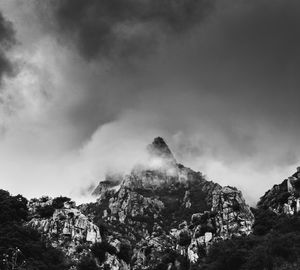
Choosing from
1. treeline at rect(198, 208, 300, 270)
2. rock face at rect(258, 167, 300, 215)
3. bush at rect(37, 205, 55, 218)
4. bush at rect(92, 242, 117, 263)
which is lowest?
treeline at rect(198, 208, 300, 270)

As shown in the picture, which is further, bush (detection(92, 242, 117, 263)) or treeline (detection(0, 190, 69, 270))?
bush (detection(92, 242, 117, 263))

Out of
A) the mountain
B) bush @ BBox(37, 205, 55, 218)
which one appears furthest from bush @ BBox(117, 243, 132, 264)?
bush @ BBox(37, 205, 55, 218)

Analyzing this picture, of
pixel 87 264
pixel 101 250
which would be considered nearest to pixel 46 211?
pixel 101 250

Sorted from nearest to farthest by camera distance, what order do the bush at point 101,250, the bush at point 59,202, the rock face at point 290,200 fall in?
the bush at point 101,250 < the rock face at point 290,200 < the bush at point 59,202

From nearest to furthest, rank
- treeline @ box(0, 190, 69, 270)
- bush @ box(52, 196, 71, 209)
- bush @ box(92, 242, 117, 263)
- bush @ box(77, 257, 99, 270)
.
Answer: treeline @ box(0, 190, 69, 270), bush @ box(77, 257, 99, 270), bush @ box(92, 242, 117, 263), bush @ box(52, 196, 71, 209)

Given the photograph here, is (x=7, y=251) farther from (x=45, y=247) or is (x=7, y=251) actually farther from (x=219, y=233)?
(x=219, y=233)

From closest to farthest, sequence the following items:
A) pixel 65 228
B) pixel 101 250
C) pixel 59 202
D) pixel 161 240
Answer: pixel 101 250 < pixel 65 228 < pixel 59 202 < pixel 161 240

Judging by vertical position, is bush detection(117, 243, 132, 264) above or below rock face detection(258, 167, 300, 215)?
below

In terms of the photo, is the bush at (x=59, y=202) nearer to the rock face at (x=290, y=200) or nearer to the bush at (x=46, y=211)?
the bush at (x=46, y=211)

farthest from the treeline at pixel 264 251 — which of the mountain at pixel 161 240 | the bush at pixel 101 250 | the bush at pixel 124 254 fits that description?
the bush at pixel 124 254

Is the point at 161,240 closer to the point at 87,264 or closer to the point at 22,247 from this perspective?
the point at 87,264

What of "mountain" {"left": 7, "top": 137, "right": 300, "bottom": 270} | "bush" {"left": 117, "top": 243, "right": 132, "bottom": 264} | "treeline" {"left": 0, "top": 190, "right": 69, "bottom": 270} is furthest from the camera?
"bush" {"left": 117, "top": 243, "right": 132, "bottom": 264}

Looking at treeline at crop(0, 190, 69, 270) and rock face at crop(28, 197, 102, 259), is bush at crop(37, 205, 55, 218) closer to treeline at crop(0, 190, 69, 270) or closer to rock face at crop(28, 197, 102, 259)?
rock face at crop(28, 197, 102, 259)

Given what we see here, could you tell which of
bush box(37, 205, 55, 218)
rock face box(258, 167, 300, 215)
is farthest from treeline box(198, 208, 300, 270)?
bush box(37, 205, 55, 218)
